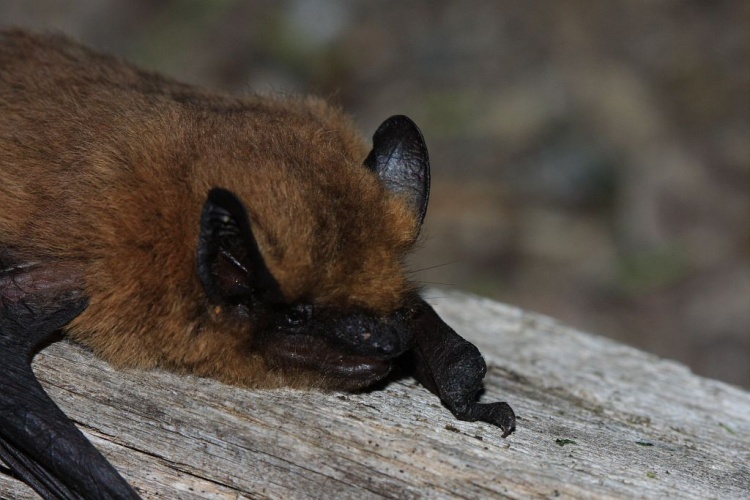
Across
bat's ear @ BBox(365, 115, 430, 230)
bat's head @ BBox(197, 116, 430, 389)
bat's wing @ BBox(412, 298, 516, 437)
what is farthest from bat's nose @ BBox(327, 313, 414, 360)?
bat's ear @ BBox(365, 115, 430, 230)

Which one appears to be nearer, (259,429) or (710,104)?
(259,429)

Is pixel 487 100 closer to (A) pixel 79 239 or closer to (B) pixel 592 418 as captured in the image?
(B) pixel 592 418

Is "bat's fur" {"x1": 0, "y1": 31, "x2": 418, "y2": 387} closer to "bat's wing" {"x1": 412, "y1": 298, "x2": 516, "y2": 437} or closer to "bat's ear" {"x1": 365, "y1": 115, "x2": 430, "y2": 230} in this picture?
"bat's ear" {"x1": 365, "y1": 115, "x2": 430, "y2": 230}

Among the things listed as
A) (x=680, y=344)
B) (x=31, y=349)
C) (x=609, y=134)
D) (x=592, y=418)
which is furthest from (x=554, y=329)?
(x=609, y=134)

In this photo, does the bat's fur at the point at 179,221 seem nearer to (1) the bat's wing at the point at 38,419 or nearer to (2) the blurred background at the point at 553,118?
(1) the bat's wing at the point at 38,419

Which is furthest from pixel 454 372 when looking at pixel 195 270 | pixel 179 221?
pixel 179 221

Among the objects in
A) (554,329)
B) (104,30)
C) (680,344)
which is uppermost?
(104,30)
